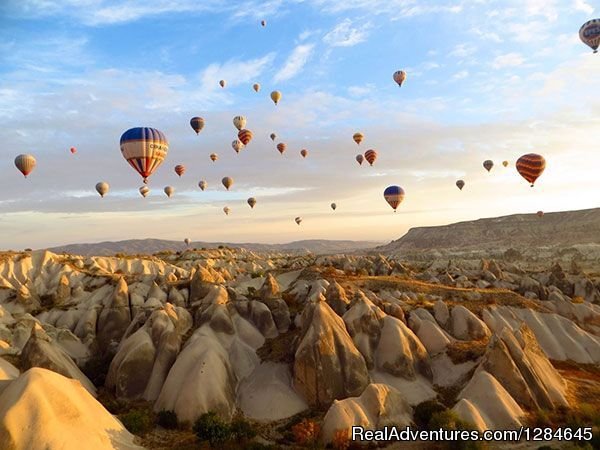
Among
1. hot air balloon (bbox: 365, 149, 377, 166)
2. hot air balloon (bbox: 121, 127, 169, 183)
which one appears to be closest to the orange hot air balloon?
hot air balloon (bbox: 365, 149, 377, 166)

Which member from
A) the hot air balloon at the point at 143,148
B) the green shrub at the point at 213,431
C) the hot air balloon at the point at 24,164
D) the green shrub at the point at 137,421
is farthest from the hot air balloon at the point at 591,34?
the hot air balloon at the point at 24,164

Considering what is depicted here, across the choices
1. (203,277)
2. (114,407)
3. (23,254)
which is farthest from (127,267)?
(114,407)

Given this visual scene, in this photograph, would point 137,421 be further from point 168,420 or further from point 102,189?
point 102,189

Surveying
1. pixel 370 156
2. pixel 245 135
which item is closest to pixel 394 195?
pixel 370 156

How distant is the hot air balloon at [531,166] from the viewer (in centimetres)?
8100

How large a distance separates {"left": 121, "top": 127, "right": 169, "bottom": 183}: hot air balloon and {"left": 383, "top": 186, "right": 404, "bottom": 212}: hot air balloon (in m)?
48.7

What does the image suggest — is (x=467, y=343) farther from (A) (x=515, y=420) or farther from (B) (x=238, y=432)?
(B) (x=238, y=432)

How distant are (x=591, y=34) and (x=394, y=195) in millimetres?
45228

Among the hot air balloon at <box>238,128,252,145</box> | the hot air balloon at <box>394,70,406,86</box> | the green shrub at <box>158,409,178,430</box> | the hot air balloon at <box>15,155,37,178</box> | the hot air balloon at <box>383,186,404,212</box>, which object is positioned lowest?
the green shrub at <box>158,409,178,430</box>

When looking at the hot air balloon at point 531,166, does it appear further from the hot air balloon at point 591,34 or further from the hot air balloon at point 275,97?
the hot air balloon at point 275,97

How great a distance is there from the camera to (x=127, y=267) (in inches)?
3797

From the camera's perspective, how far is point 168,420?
28.5 metres

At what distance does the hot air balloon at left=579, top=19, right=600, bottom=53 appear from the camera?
3027 inches

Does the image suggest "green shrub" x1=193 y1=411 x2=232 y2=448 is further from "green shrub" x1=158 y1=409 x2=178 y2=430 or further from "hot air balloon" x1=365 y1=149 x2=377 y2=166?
"hot air balloon" x1=365 y1=149 x2=377 y2=166
